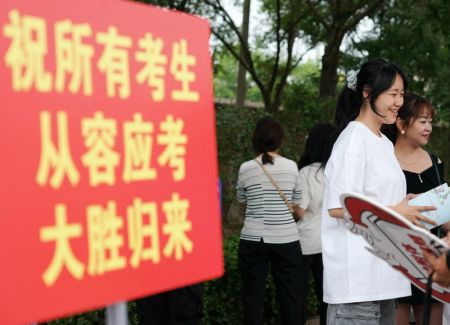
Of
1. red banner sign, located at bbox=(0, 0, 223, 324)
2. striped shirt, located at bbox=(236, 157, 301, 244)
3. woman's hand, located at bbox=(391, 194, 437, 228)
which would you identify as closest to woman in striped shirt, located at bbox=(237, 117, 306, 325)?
striped shirt, located at bbox=(236, 157, 301, 244)

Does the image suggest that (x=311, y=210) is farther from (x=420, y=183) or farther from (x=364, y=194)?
(x=364, y=194)

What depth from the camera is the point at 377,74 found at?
2986 millimetres

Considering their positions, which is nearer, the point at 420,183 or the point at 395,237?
the point at 395,237

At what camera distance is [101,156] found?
65.7 inches

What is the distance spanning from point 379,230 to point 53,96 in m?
1.06

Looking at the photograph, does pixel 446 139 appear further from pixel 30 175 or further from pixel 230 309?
pixel 30 175

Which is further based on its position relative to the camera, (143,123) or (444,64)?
(444,64)

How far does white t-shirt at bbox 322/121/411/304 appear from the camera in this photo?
2.85 metres

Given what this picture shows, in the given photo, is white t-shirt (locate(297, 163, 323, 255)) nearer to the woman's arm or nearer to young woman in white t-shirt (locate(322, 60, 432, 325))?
young woman in white t-shirt (locate(322, 60, 432, 325))

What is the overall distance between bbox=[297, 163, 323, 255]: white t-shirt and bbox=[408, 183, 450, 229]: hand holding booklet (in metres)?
1.86

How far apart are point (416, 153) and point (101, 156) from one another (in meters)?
2.73

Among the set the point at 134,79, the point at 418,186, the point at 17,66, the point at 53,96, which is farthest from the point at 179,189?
the point at 418,186

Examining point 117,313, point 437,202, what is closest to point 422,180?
→ point 437,202

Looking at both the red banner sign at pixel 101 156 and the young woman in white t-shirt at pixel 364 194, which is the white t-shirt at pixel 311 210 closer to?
the young woman in white t-shirt at pixel 364 194
